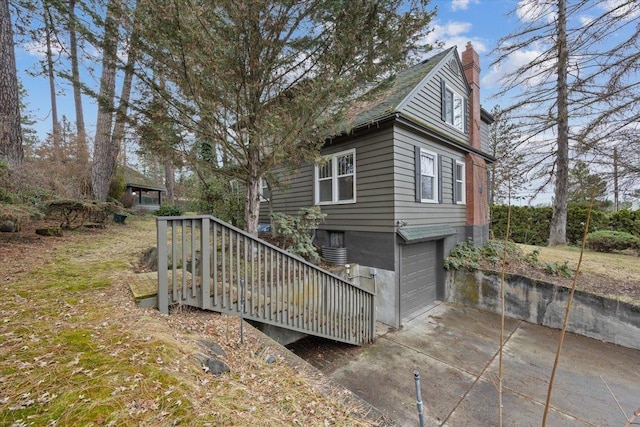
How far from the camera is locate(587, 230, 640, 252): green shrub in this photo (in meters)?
9.95

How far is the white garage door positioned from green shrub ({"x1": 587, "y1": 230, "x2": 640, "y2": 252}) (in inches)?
307

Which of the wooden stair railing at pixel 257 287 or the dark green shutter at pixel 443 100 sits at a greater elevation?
the dark green shutter at pixel 443 100

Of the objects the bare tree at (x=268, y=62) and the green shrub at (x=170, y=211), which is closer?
the bare tree at (x=268, y=62)

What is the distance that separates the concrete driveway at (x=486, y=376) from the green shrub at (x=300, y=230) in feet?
7.94

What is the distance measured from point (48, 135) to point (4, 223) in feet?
39.9

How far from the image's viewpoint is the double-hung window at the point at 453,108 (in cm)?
862

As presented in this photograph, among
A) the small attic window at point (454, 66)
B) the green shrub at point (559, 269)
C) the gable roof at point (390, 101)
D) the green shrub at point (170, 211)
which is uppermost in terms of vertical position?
the small attic window at point (454, 66)

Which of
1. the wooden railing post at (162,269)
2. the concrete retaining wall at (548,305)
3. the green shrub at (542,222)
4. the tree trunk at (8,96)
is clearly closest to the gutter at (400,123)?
the concrete retaining wall at (548,305)

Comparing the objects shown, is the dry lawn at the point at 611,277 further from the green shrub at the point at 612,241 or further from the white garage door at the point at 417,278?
the white garage door at the point at 417,278

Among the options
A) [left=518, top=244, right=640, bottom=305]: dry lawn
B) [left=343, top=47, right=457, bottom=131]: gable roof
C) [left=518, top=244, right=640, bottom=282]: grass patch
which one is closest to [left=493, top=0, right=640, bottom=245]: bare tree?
[left=518, top=244, right=640, bottom=282]: grass patch

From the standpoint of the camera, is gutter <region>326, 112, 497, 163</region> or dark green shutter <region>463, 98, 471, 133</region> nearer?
gutter <region>326, 112, 497, 163</region>

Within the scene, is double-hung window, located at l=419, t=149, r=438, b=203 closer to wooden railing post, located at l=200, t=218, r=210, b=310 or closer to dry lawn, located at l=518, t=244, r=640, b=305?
dry lawn, located at l=518, t=244, r=640, b=305

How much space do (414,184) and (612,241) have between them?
9.46 meters

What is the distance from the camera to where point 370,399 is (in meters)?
3.92
